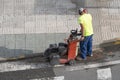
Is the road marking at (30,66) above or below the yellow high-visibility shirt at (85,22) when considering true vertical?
below

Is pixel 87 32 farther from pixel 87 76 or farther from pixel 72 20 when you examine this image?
pixel 72 20

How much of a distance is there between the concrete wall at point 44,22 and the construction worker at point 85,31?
4.53 feet

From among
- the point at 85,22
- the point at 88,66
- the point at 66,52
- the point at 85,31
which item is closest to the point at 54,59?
the point at 66,52

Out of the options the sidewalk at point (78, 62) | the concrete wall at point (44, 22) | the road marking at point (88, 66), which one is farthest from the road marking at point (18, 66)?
the concrete wall at point (44, 22)

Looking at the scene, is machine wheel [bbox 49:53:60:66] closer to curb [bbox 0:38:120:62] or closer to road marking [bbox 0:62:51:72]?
road marking [bbox 0:62:51:72]

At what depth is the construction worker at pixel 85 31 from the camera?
388 inches

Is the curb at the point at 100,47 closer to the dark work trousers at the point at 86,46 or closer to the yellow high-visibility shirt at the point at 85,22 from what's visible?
the dark work trousers at the point at 86,46

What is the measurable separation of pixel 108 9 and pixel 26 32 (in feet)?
10.7

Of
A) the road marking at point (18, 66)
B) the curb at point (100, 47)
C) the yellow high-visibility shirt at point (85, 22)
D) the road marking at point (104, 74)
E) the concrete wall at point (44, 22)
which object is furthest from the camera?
the concrete wall at point (44, 22)

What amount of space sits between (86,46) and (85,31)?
0.59 metres

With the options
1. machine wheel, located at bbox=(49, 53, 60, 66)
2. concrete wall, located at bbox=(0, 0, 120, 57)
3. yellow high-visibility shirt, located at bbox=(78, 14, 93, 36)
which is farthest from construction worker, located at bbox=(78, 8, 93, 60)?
concrete wall, located at bbox=(0, 0, 120, 57)

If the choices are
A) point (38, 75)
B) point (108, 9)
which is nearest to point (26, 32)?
point (38, 75)

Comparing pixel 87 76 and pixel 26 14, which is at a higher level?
pixel 26 14

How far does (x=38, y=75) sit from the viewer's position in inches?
374
